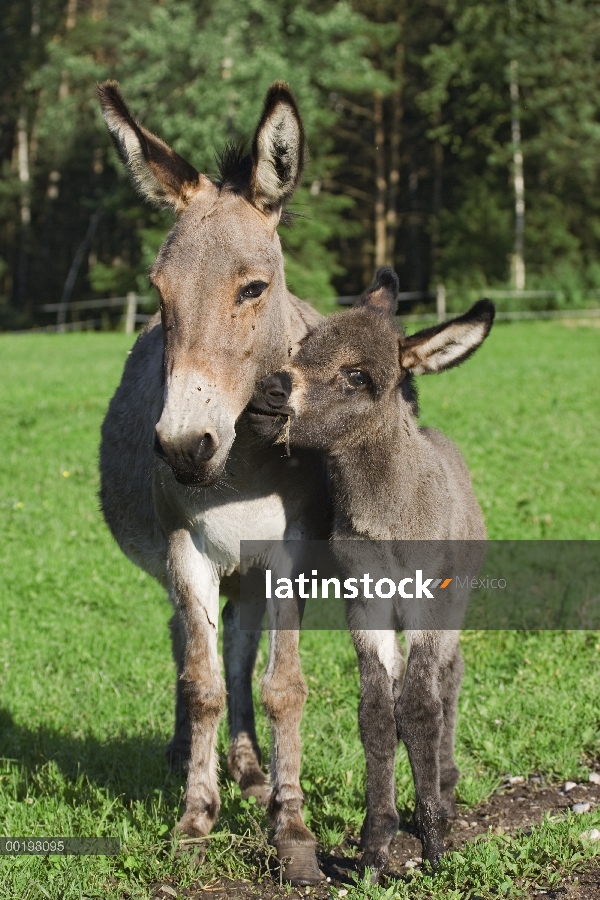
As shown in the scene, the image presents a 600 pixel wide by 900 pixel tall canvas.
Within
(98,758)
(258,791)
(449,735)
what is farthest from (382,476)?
(98,758)

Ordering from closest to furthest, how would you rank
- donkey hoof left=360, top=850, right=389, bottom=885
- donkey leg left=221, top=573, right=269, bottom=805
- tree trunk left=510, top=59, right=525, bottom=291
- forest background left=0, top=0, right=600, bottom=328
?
1. donkey hoof left=360, top=850, right=389, bottom=885
2. donkey leg left=221, top=573, right=269, bottom=805
3. forest background left=0, top=0, right=600, bottom=328
4. tree trunk left=510, top=59, right=525, bottom=291

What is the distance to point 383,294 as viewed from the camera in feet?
15.1

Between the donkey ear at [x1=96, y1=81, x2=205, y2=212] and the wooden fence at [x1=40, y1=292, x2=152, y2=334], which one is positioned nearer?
the donkey ear at [x1=96, y1=81, x2=205, y2=212]

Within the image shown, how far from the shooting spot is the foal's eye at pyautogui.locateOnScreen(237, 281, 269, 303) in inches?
154

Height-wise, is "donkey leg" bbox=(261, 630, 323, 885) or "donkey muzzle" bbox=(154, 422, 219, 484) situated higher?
"donkey muzzle" bbox=(154, 422, 219, 484)

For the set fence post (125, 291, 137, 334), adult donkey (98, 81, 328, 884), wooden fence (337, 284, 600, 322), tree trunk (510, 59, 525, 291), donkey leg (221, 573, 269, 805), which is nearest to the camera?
adult donkey (98, 81, 328, 884)

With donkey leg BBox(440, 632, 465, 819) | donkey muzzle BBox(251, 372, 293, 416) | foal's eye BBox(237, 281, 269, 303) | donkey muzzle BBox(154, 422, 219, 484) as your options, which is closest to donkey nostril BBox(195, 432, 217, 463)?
donkey muzzle BBox(154, 422, 219, 484)

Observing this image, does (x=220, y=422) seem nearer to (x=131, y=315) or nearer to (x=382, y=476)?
(x=382, y=476)

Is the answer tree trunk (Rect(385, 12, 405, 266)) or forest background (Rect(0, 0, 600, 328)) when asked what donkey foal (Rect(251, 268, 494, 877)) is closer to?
forest background (Rect(0, 0, 600, 328))

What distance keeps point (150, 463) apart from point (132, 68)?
3605 cm

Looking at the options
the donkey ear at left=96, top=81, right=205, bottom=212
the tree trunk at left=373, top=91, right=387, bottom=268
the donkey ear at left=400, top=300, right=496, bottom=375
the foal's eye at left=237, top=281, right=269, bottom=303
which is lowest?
the donkey ear at left=400, top=300, right=496, bottom=375

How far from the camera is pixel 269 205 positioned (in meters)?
4.22

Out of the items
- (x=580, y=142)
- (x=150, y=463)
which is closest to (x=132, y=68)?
(x=580, y=142)

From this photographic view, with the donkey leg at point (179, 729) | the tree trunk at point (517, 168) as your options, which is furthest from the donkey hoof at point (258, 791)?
the tree trunk at point (517, 168)
